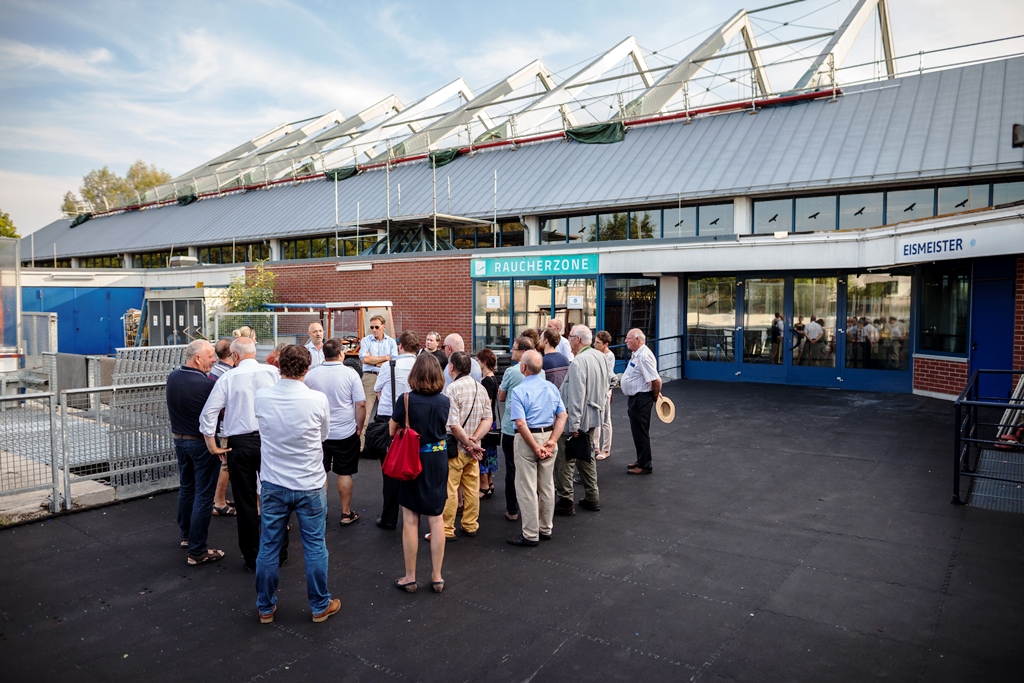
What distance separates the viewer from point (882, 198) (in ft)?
47.5

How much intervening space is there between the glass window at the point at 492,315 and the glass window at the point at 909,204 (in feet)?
29.4

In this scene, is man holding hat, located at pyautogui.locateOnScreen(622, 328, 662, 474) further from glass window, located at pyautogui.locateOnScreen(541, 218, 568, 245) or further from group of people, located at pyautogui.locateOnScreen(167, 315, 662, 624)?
glass window, located at pyautogui.locateOnScreen(541, 218, 568, 245)

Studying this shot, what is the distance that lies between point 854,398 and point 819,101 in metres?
9.08

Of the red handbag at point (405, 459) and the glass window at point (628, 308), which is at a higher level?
the glass window at point (628, 308)

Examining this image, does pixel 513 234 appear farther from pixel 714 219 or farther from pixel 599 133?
pixel 714 219

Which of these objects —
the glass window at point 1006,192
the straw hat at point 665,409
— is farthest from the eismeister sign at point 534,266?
the glass window at point 1006,192

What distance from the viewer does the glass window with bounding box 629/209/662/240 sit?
56.1 ft

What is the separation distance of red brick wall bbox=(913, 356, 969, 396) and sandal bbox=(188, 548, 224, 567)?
12.8m

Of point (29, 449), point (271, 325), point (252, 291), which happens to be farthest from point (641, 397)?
point (252, 291)

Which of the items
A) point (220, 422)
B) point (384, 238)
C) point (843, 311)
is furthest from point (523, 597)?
point (384, 238)

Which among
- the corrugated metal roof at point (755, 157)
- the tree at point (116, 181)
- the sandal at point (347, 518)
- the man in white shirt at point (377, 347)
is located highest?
the tree at point (116, 181)

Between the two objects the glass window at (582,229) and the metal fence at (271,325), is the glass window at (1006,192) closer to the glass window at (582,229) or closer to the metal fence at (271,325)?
the glass window at (582,229)

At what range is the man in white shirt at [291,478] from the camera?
447cm

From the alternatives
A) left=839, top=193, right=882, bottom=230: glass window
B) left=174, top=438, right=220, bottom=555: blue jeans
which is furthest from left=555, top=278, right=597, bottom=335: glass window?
left=174, top=438, right=220, bottom=555: blue jeans
